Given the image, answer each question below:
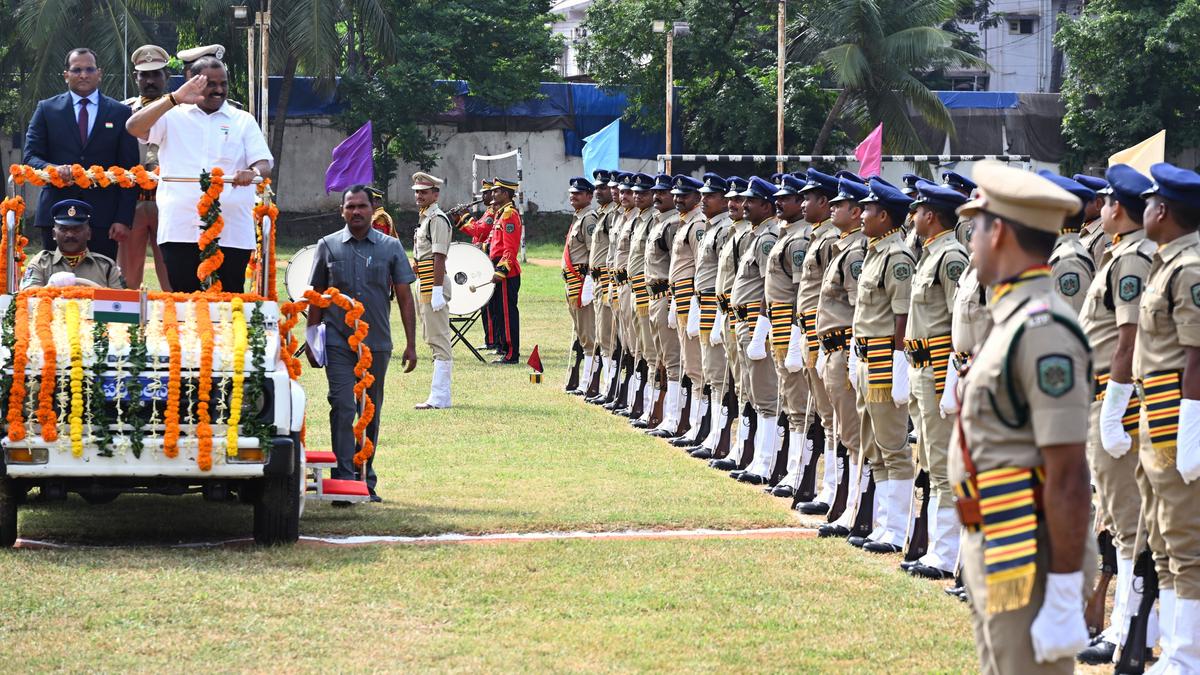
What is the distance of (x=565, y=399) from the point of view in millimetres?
18156

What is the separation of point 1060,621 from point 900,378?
4939 millimetres

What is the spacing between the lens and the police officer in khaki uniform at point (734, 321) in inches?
522

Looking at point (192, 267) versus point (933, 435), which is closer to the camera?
point (933, 435)

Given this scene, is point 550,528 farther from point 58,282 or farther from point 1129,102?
point 1129,102

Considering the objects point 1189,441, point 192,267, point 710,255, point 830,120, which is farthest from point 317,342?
point 830,120

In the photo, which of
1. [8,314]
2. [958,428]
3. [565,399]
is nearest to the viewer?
[958,428]

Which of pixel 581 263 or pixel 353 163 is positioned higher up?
pixel 353 163

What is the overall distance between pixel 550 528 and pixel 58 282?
337 centimetres

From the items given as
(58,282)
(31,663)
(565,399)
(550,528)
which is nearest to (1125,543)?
(550,528)

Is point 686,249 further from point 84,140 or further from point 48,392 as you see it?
point 48,392

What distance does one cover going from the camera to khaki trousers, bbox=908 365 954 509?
8.98m

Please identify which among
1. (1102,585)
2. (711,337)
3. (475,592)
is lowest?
(475,592)

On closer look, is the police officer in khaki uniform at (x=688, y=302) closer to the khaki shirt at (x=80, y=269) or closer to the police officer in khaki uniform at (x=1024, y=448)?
the khaki shirt at (x=80, y=269)

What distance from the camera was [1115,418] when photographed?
7340 mm
